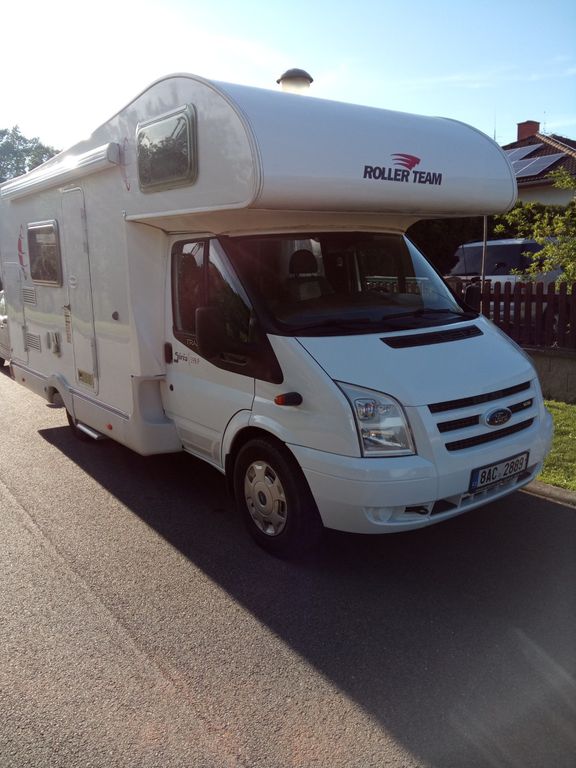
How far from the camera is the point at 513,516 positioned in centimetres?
486

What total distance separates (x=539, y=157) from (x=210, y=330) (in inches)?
808

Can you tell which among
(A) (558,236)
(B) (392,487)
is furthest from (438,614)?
(A) (558,236)

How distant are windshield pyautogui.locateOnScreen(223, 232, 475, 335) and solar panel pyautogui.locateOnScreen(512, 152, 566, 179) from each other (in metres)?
16.6

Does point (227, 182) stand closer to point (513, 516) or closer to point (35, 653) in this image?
point (35, 653)

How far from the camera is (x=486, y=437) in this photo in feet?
12.9

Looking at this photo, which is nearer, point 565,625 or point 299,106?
point 565,625

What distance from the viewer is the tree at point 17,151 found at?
278 ft

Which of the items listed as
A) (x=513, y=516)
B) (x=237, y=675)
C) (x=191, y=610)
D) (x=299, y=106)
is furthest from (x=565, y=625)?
(x=299, y=106)

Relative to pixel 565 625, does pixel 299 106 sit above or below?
above

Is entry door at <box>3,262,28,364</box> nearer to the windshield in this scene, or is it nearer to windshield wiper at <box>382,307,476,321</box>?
the windshield

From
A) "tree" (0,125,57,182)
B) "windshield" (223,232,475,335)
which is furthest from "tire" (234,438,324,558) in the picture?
"tree" (0,125,57,182)

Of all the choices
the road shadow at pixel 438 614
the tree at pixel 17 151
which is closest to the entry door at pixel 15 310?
the road shadow at pixel 438 614

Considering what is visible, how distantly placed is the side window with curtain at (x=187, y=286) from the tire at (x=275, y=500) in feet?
3.39

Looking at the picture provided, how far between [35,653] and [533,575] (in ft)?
9.49
